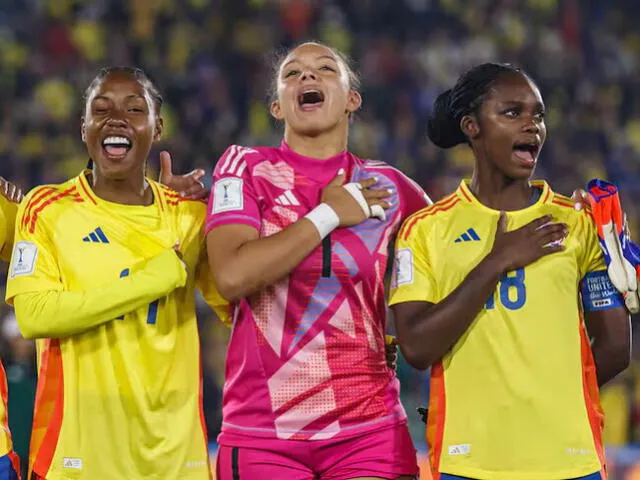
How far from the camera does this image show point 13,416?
5.99 m

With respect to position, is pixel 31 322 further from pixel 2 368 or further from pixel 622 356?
pixel 622 356

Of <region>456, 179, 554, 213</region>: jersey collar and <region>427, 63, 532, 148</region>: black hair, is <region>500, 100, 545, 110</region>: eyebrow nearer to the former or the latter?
<region>427, 63, 532, 148</region>: black hair

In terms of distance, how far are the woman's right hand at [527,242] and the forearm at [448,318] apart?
46 millimetres

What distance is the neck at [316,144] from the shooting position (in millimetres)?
4340

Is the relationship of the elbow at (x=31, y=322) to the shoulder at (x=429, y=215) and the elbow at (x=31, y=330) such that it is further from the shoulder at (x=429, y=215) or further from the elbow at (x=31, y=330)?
the shoulder at (x=429, y=215)

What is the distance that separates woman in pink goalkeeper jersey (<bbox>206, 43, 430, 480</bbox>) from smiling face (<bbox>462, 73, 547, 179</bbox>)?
414 millimetres

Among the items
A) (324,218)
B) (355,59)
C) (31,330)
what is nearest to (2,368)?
(31,330)

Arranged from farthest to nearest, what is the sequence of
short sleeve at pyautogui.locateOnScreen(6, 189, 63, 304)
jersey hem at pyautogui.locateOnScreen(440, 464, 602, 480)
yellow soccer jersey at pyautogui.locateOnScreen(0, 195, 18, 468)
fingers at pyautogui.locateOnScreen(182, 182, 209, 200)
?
fingers at pyautogui.locateOnScreen(182, 182, 209, 200) < yellow soccer jersey at pyautogui.locateOnScreen(0, 195, 18, 468) < short sleeve at pyautogui.locateOnScreen(6, 189, 63, 304) < jersey hem at pyautogui.locateOnScreen(440, 464, 602, 480)

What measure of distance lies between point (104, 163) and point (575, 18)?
11225 millimetres

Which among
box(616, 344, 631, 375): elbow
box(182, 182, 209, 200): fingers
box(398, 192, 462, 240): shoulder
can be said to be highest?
box(182, 182, 209, 200): fingers

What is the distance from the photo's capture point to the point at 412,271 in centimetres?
403

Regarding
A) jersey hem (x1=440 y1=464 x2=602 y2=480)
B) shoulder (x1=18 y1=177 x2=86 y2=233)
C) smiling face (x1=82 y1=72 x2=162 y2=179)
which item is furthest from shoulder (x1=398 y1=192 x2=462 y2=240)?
shoulder (x1=18 y1=177 x2=86 y2=233)

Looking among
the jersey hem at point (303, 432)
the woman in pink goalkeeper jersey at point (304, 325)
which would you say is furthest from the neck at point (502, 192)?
the jersey hem at point (303, 432)

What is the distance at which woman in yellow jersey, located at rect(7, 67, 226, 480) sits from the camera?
3.99 meters
